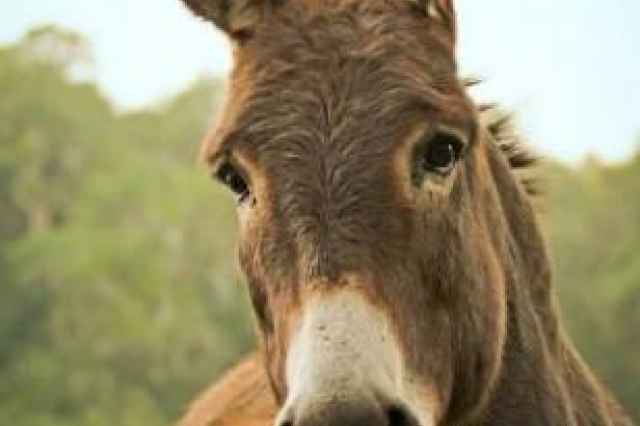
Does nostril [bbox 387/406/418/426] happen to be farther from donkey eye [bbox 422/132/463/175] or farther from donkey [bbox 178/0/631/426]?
donkey eye [bbox 422/132/463/175]

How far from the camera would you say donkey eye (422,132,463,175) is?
18.7 feet

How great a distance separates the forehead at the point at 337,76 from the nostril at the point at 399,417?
2.86 feet

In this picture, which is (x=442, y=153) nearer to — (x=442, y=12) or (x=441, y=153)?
(x=441, y=153)

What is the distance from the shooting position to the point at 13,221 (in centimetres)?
5616

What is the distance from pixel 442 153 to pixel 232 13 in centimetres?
87

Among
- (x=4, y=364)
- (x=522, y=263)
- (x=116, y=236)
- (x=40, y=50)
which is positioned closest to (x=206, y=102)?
(x=40, y=50)

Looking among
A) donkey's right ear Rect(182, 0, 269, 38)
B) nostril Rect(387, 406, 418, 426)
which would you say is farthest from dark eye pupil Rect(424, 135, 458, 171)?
nostril Rect(387, 406, 418, 426)

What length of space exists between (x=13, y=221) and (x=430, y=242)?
5131cm

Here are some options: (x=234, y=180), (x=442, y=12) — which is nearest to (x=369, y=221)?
(x=234, y=180)

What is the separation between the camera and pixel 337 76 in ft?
18.6

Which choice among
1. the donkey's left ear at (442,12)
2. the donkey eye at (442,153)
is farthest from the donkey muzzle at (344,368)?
the donkey's left ear at (442,12)

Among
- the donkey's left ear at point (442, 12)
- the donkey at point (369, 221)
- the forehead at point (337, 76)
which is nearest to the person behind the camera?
the donkey at point (369, 221)

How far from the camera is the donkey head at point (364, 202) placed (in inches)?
212

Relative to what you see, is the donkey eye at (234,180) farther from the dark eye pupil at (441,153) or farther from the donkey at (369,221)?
the dark eye pupil at (441,153)
